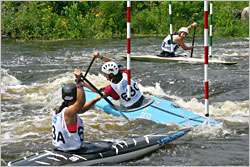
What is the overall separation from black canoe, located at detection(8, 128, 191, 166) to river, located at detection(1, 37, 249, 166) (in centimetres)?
13

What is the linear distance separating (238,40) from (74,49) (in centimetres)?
670

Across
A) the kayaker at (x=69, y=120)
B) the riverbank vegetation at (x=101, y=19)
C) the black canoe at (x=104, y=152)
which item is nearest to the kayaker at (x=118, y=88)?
the black canoe at (x=104, y=152)

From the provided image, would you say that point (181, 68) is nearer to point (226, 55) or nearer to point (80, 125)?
point (226, 55)

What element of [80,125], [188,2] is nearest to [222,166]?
[80,125]

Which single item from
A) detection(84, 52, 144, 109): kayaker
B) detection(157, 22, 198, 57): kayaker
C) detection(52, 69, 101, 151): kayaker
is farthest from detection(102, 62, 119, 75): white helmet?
detection(157, 22, 198, 57): kayaker

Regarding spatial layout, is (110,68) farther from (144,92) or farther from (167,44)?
(167,44)

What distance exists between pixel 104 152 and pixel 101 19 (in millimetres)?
15728

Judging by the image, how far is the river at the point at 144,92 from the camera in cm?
515

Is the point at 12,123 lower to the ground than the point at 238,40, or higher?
lower

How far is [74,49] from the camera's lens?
15.6 meters

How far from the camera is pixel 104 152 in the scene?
4.57m

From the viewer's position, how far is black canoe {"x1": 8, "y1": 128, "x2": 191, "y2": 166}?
424cm

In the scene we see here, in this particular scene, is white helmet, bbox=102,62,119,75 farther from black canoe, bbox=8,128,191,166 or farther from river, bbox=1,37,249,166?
black canoe, bbox=8,128,191,166

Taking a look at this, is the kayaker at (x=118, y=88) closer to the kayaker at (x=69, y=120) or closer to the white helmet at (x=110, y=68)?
the white helmet at (x=110, y=68)
